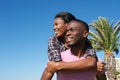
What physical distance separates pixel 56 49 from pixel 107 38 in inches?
1210

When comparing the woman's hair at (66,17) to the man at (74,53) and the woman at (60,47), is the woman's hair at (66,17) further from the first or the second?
the man at (74,53)

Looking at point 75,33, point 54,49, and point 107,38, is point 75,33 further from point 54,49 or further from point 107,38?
point 107,38

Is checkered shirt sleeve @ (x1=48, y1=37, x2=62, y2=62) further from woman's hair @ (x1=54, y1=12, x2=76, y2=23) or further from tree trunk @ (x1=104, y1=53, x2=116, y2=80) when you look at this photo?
tree trunk @ (x1=104, y1=53, x2=116, y2=80)

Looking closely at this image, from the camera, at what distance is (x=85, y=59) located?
9.31 feet

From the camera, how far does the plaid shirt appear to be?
2.91 meters

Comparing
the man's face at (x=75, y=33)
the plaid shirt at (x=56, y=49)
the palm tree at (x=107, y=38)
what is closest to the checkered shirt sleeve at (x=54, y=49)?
the plaid shirt at (x=56, y=49)

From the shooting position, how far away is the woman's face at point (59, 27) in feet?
10.4

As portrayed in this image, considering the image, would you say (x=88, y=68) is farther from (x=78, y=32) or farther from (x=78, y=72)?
(x=78, y=32)

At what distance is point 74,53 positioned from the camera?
2926 millimetres

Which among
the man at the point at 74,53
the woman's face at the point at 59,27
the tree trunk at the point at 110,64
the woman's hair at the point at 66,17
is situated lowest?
the man at the point at 74,53

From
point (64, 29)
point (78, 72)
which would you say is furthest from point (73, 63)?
point (64, 29)

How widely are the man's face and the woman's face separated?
9.6 inches

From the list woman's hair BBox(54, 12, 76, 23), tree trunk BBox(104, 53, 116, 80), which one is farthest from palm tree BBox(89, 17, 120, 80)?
woman's hair BBox(54, 12, 76, 23)

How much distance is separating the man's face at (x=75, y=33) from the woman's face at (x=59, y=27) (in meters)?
0.24
